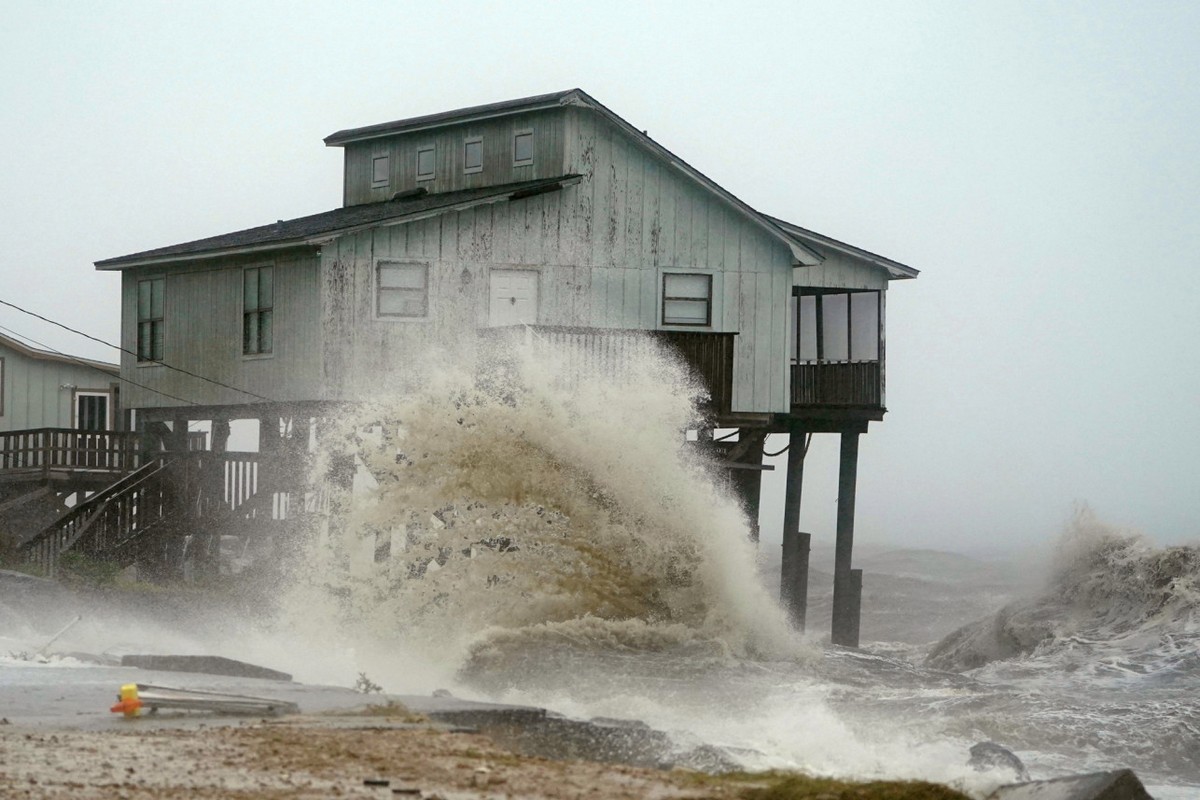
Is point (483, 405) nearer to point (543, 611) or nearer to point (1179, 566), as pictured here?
point (543, 611)

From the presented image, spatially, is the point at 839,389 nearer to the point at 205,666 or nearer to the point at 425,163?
the point at 425,163

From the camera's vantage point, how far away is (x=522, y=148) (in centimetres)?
2834

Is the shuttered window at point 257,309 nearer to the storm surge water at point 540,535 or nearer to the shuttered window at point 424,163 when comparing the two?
the storm surge water at point 540,535

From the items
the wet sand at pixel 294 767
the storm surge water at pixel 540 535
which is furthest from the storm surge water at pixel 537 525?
the wet sand at pixel 294 767

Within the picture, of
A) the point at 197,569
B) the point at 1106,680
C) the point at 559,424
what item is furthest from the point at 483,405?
the point at 1106,680

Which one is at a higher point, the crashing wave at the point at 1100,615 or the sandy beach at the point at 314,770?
the sandy beach at the point at 314,770

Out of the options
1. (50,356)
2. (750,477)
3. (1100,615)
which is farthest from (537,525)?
(50,356)

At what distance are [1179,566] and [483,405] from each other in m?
14.1

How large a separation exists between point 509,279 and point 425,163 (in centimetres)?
553

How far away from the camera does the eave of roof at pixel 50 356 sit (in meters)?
37.4

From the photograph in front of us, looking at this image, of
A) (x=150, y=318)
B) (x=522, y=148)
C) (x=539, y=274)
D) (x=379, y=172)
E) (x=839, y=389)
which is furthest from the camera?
(x=379, y=172)

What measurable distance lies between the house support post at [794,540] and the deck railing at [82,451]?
44.2ft

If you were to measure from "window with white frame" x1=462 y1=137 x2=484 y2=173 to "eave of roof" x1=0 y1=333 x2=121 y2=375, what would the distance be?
1461 cm

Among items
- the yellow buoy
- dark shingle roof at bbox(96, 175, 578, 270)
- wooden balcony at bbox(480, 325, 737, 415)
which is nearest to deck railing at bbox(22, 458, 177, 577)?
dark shingle roof at bbox(96, 175, 578, 270)
